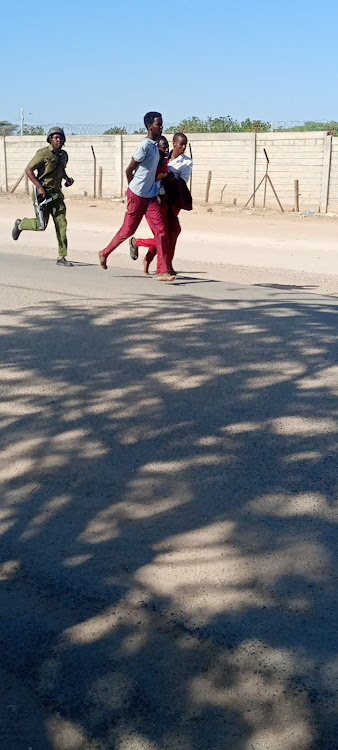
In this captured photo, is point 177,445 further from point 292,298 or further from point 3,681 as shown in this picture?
point 292,298

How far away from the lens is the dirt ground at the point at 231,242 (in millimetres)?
13484

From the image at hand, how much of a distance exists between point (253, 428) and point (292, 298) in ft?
13.0

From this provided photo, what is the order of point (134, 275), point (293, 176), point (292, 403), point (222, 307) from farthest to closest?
point (293, 176), point (134, 275), point (222, 307), point (292, 403)

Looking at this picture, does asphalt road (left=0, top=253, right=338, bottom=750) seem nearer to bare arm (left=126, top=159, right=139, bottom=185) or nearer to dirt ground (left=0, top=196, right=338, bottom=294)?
bare arm (left=126, top=159, right=139, bottom=185)

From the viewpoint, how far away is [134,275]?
35.8 ft

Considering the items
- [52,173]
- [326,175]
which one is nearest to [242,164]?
[326,175]

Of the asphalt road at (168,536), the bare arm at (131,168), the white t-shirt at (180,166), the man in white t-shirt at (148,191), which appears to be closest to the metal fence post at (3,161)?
the white t-shirt at (180,166)

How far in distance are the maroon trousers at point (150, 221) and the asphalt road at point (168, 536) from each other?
126 inches

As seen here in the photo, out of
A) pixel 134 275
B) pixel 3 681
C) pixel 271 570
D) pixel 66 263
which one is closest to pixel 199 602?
pixel 271 570

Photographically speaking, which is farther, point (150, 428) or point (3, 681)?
point (150, 428)

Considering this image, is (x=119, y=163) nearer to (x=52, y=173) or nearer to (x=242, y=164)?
(x=242, y=164)

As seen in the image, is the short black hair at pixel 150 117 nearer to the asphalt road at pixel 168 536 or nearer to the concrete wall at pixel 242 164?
the asphalt road at pixel 168 536

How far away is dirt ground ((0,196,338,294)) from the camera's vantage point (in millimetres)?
13484

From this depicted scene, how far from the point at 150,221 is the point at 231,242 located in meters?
10.1
